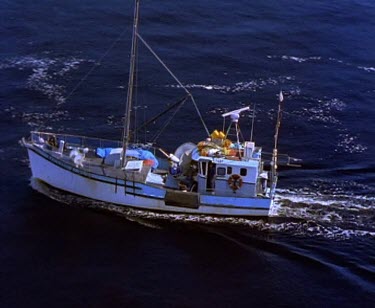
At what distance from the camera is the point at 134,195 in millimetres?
62000

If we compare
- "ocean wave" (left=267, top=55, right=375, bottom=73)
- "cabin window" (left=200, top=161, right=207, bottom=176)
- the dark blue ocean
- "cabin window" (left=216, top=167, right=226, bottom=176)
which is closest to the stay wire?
the dark blue ocean

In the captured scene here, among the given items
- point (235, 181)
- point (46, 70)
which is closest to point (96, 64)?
point (46, 70)

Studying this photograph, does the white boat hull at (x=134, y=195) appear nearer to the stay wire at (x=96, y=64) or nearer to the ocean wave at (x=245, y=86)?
the stay wire at (x=96, y=64)

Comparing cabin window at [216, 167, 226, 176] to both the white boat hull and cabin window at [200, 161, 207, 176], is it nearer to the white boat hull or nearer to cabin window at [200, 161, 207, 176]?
cabin window at [200, 161, 207, 176]

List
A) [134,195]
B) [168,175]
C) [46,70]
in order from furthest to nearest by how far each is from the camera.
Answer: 1. [46,70]
2. [168,175]
3. [134,195]

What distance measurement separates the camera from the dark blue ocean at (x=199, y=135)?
53.6 metres

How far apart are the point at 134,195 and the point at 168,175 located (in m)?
3.99

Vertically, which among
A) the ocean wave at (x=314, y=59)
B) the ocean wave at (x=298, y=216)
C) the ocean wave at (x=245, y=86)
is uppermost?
the ocean wave at (x=314, y=59)

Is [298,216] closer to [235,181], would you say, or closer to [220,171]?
[235,181]

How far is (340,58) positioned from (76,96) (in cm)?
3936

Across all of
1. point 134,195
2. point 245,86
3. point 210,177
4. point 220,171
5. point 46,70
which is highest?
point 46,70

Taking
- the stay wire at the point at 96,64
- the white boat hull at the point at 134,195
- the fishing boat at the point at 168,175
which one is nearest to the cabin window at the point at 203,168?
the fishing boat at the point at 168,175

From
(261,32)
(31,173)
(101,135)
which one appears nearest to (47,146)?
(31,173)

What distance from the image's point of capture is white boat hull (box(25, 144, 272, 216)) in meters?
61.4
